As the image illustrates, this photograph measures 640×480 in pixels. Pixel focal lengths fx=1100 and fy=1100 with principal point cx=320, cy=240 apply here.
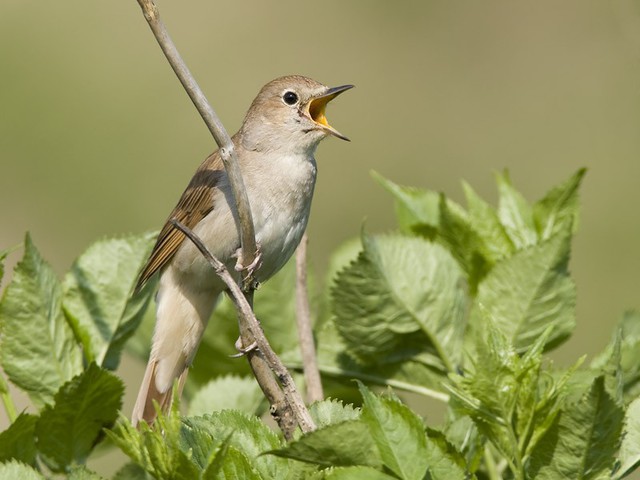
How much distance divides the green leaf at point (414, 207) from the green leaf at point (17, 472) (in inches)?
47.4

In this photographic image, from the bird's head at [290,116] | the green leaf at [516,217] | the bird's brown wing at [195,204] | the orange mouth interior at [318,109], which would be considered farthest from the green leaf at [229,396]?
the orange mouth interior at [318,109]

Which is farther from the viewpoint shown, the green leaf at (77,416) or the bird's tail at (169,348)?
the bird's tail at (169,348)

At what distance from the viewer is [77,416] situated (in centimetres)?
195

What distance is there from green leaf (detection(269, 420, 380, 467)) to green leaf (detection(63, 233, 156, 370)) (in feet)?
2.41

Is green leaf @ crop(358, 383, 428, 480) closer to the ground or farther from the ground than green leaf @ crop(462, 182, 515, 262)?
closer to the ground

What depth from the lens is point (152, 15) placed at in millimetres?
1785

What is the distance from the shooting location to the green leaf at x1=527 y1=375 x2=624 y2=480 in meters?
1.58

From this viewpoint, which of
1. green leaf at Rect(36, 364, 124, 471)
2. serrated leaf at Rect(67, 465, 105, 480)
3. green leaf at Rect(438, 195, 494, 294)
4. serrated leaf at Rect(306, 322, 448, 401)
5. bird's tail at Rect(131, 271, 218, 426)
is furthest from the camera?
bird's tail at Rect(131, 271, 218, 426)

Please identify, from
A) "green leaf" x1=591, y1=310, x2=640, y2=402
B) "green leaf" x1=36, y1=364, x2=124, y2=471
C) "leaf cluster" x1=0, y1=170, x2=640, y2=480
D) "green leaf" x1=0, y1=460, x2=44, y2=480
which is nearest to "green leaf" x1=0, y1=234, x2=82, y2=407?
"leaf cluster" x1=0, y1=170, x2=640, y2=480

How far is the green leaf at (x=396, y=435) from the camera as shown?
1559 mm

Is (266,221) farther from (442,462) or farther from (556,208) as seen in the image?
(442,462)

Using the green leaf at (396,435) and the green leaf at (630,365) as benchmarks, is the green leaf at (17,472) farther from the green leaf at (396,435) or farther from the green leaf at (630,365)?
the green leaf at (630,365)

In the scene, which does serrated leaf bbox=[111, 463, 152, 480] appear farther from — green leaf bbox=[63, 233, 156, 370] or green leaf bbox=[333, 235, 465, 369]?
green leaf bbox=[333, 235, 465, 369]

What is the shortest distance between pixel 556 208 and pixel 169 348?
47.3 inches
